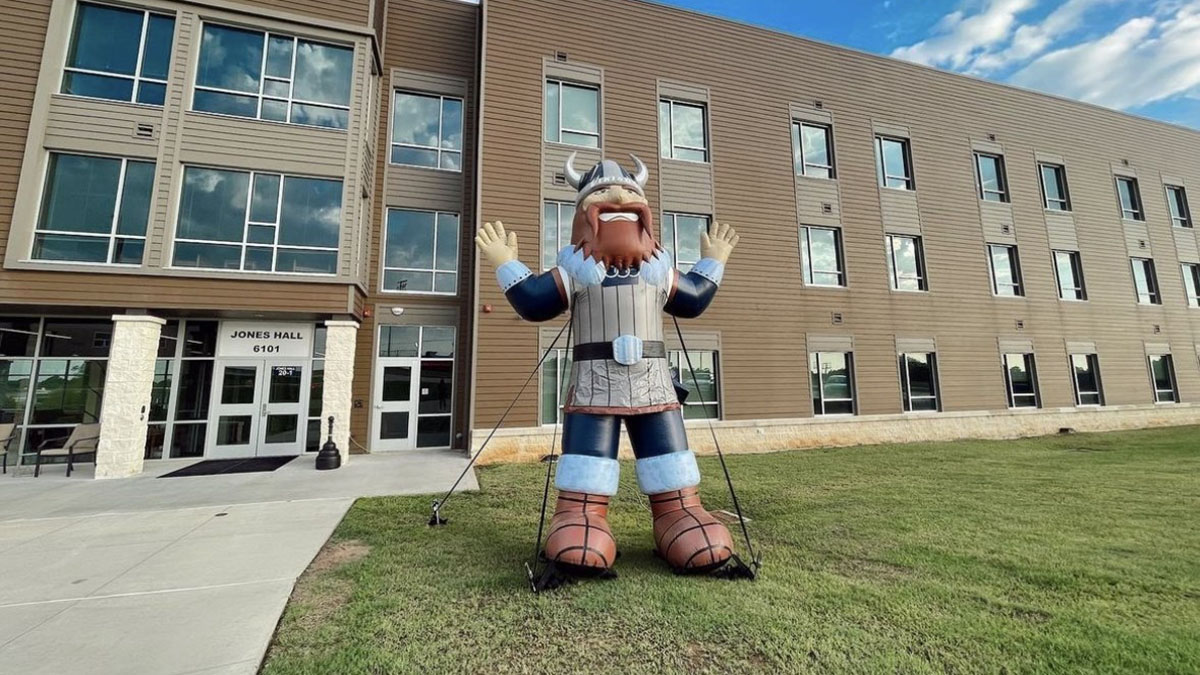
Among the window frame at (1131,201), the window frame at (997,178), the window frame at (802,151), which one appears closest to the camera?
the window frame at (802,151)

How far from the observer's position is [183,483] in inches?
308

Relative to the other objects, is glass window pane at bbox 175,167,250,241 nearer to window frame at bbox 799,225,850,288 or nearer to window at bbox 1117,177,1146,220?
window frame at bbox 799,225,850,288

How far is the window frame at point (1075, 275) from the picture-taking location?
50.9ft

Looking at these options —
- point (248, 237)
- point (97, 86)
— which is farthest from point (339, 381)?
point (97, 86)

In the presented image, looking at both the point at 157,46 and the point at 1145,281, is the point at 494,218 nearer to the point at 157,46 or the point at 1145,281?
the point at 157,46

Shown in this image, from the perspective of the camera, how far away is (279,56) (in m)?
10.3

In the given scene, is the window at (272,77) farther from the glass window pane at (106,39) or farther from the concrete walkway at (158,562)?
the concrete walkway at (158,562)

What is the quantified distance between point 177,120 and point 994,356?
20.6 m

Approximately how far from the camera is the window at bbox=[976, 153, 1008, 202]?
15336mm

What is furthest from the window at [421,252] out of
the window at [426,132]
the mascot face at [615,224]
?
the mascot face at [615,224]

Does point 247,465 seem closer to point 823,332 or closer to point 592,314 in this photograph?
point 592,314

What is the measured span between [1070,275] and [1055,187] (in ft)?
9.91

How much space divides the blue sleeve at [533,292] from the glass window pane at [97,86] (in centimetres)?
1056

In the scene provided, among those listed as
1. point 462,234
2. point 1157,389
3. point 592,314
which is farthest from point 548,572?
point 1157,389
